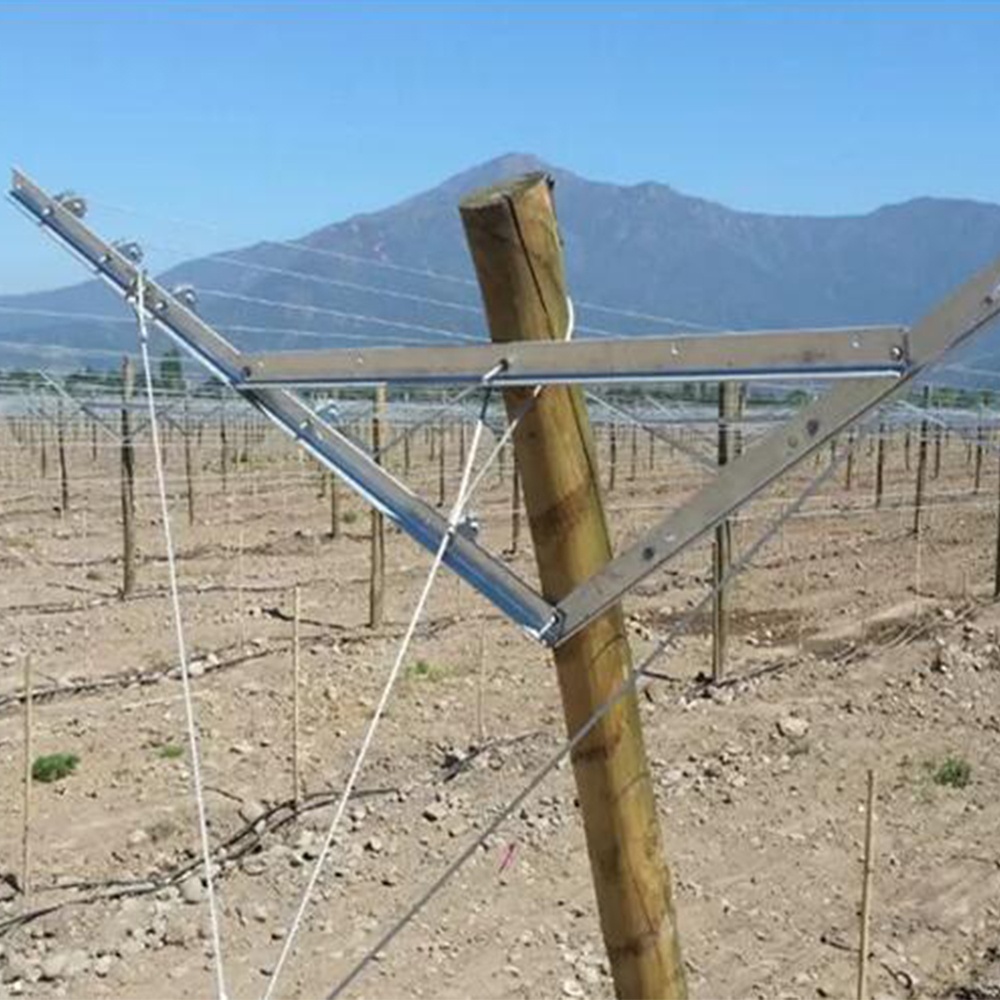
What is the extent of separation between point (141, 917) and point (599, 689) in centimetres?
412

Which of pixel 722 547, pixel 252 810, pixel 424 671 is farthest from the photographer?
pixel 424 671

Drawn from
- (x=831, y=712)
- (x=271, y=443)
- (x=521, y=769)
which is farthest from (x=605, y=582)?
(x=271, y=443)

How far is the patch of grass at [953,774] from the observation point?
7344 millimetres

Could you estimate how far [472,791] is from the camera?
720 centimetres

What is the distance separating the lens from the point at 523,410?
2152 millimetres

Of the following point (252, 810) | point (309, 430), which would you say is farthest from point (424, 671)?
point (309, 430)

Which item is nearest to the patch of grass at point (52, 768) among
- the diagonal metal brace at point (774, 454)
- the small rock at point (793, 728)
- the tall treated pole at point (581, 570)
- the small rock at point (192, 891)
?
the small rock at point (192, 891)

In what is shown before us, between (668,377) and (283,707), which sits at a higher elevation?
(668,377)

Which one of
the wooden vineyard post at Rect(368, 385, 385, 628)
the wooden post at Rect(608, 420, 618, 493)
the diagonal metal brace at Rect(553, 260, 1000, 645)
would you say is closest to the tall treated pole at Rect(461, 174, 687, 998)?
the diagonal metal brace at Rect(553, 260, 1000, 645)

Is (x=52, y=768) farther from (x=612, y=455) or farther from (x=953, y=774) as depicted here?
(x=612, y=455)

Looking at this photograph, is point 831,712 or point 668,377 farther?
point 831,712

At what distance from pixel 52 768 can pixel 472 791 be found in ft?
8.40

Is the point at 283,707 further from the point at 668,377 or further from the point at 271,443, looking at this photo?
the point at 271,443

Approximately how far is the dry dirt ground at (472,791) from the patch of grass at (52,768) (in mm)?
106
